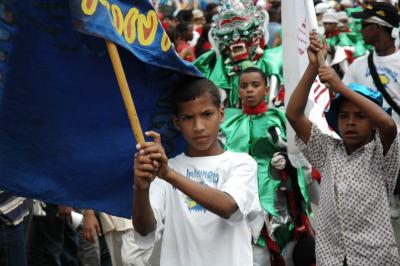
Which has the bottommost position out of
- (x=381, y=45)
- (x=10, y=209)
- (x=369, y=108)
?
(x=10, y=209)

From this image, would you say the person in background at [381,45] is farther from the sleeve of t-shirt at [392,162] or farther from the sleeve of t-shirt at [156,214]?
the sleeve of t-shirt at [156,214]

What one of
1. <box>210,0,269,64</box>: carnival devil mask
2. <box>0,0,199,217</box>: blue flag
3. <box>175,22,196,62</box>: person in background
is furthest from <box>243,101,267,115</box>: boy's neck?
<box>175,22,196,62</box>: person in background

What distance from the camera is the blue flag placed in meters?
4.19

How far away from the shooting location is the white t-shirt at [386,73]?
7.23 m

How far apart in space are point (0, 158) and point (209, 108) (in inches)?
41.6

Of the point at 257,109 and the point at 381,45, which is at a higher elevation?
the point at 381,45

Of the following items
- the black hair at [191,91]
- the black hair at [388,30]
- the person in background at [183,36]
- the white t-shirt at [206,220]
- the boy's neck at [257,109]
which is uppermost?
the person in background at [183,36]

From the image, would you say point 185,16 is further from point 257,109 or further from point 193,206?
point 193,206

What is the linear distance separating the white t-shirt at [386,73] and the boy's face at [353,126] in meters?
2.38

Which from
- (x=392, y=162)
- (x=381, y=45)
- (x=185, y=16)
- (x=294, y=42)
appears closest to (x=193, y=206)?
(x=392, y=162)

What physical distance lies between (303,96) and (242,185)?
2.99 ft

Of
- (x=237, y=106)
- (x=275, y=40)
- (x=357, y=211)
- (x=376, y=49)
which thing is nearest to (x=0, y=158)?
(x=357, y=211)

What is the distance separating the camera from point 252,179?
4.29m

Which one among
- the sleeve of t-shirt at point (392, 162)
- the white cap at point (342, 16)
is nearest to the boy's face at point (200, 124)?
the sleeve of t-shirt at point (392, 162)
